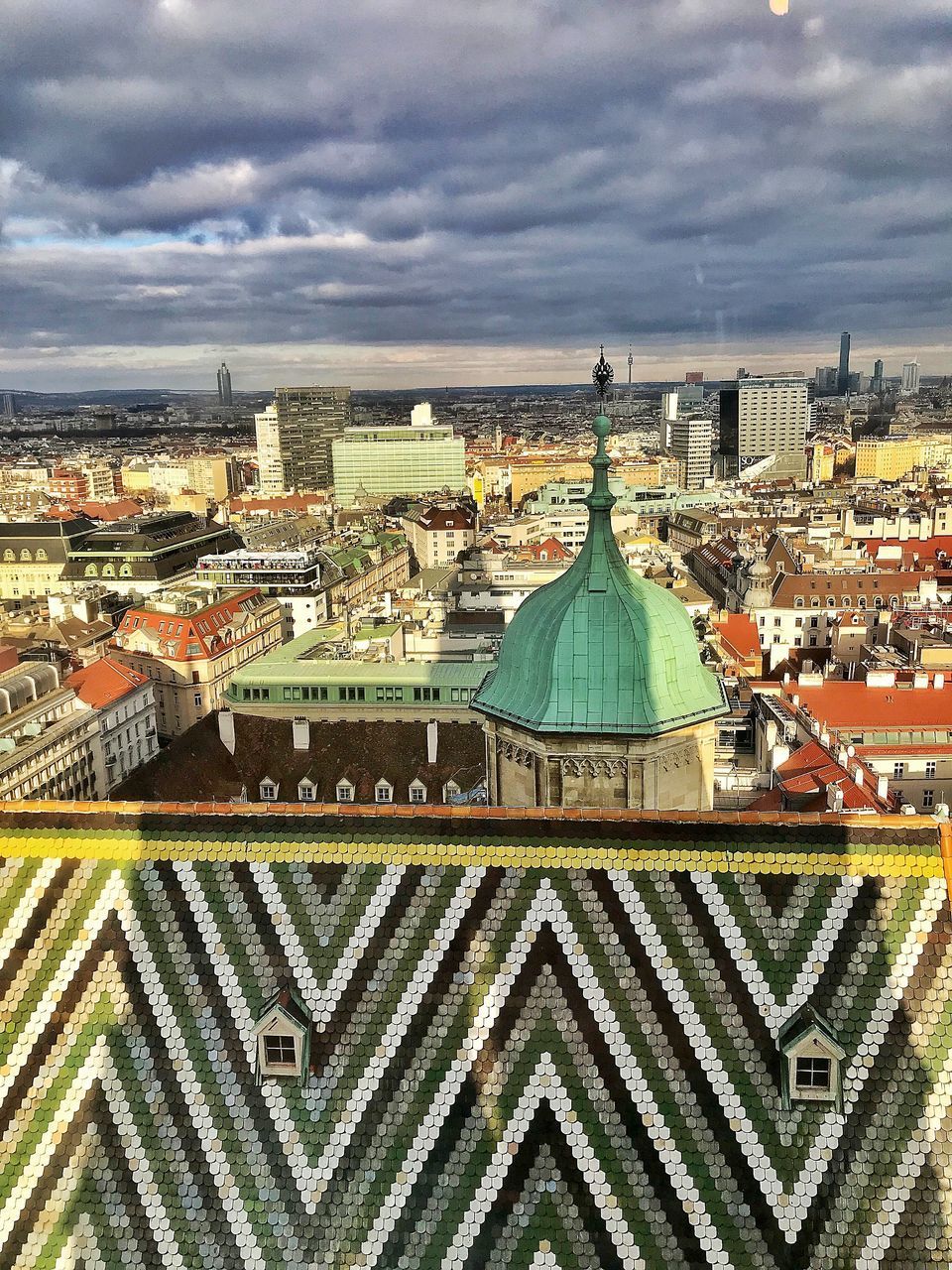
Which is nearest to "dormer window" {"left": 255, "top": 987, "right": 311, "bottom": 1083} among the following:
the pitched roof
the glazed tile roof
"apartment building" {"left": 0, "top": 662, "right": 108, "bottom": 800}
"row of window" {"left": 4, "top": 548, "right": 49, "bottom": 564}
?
the glazed tile roof

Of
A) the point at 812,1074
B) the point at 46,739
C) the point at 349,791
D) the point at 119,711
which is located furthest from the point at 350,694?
the point at 812,1074

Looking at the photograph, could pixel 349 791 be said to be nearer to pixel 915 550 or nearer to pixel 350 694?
pixel 350 694

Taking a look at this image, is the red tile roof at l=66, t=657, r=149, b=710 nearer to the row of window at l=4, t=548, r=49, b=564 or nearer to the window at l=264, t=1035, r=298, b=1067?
the window at l=264, t=1035, r=298, b=1067

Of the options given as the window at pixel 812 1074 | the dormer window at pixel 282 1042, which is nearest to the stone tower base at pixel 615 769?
the window at pixel 812 1074

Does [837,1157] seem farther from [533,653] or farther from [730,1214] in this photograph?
[533,653]

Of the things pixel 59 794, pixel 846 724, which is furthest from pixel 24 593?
pixel 846 724

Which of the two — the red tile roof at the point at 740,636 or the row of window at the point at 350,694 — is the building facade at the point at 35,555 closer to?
the row of window at the point at 350,694
